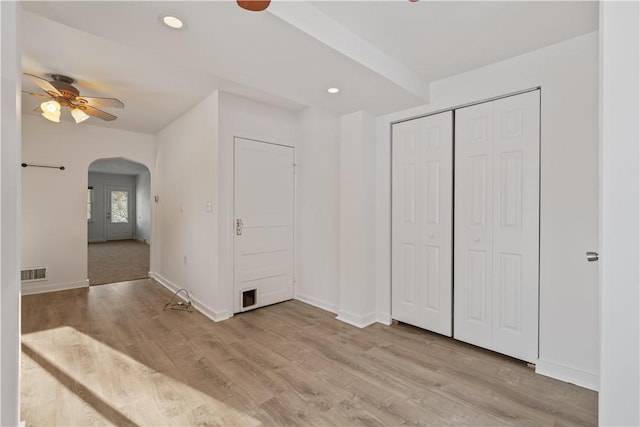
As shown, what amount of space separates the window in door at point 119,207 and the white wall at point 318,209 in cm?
961

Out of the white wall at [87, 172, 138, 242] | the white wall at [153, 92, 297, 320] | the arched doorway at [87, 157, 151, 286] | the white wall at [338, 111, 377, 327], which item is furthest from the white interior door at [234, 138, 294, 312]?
the white wall at [87, 172, 138, 242]

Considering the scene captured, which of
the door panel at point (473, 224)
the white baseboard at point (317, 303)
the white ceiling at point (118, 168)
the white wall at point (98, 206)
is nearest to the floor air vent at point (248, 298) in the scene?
the white baseboard at point (317, 303)

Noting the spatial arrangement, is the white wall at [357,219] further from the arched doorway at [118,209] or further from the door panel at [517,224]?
the arched doorway at [118,209]

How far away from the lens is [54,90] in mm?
2959

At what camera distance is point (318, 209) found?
3996 millimetres

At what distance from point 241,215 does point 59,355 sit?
205 centimetres

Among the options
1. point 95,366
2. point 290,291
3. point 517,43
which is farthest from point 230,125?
point 517,43

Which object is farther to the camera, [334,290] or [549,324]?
[334,290]

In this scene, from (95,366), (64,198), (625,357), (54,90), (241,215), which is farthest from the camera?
(64,198)

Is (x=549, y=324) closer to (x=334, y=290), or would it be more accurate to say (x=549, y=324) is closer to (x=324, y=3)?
(x=334, y=290)

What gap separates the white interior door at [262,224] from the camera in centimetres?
367

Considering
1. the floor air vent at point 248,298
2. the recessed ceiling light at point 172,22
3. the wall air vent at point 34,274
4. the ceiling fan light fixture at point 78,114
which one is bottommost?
the floor air vent at point 248,298

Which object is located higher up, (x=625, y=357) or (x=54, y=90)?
(x=54, y=90)

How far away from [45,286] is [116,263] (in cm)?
223
